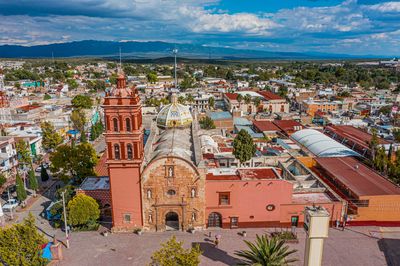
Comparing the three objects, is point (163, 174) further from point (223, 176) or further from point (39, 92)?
point (39, 92)

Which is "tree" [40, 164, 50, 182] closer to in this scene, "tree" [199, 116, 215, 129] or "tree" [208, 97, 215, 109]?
"tree" [199, 116, 215, 129]

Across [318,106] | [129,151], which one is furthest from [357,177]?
[318,106]

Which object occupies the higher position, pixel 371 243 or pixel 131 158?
pixel 131 158

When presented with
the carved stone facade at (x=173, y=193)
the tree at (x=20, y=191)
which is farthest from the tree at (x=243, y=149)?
the tree at (x=20, y=191)

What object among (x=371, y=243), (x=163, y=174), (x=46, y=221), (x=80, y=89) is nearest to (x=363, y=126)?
(x=371, y=243)

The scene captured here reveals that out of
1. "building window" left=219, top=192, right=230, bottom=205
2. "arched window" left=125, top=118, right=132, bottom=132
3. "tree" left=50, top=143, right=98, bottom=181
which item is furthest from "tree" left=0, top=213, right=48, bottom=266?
"tree" left=50, top=143, right=98, bottom=181

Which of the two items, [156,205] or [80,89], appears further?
[80,89]
